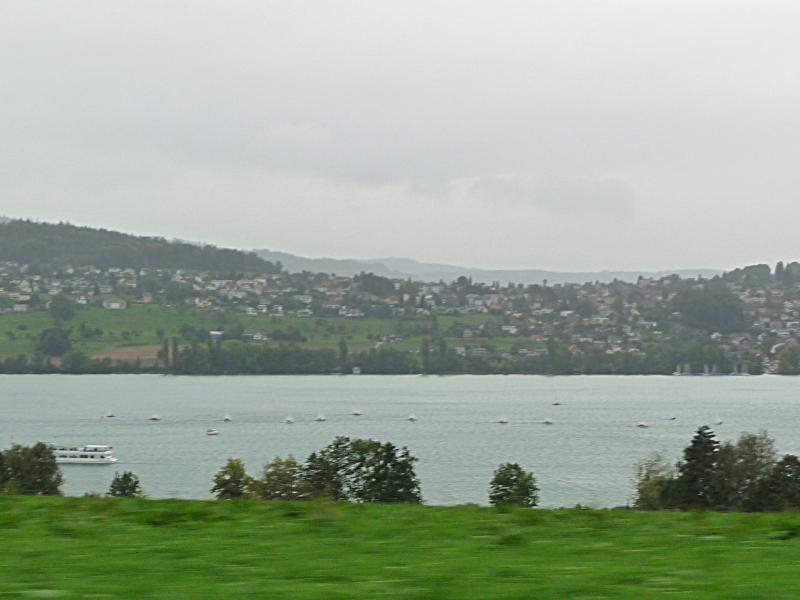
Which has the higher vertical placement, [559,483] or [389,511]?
[389,511]

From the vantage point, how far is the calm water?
65.0 m

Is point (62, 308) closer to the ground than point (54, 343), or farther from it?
farther from it

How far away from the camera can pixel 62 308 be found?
186 metres

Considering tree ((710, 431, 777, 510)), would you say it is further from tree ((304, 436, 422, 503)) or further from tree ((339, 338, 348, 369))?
tree ((339, 338, 348, 369))

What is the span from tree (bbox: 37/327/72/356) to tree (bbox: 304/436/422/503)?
418 feet

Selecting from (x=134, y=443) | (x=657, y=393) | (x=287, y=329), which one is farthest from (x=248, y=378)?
(x=134, y=443)

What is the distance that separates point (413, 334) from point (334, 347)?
1375 centimetres

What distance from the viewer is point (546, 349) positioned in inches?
7569

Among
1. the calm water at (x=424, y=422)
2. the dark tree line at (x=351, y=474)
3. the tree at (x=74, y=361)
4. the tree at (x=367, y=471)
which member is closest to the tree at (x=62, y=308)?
the calm water at (x=424, y=422)

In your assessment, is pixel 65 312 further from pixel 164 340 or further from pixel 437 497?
pixel 437 497

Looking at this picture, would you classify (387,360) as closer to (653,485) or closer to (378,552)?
(653,485)

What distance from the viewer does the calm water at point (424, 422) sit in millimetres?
65000

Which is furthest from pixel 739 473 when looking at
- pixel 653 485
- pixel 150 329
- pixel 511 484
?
pixel 150 329

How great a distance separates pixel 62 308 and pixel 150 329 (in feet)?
51.3
